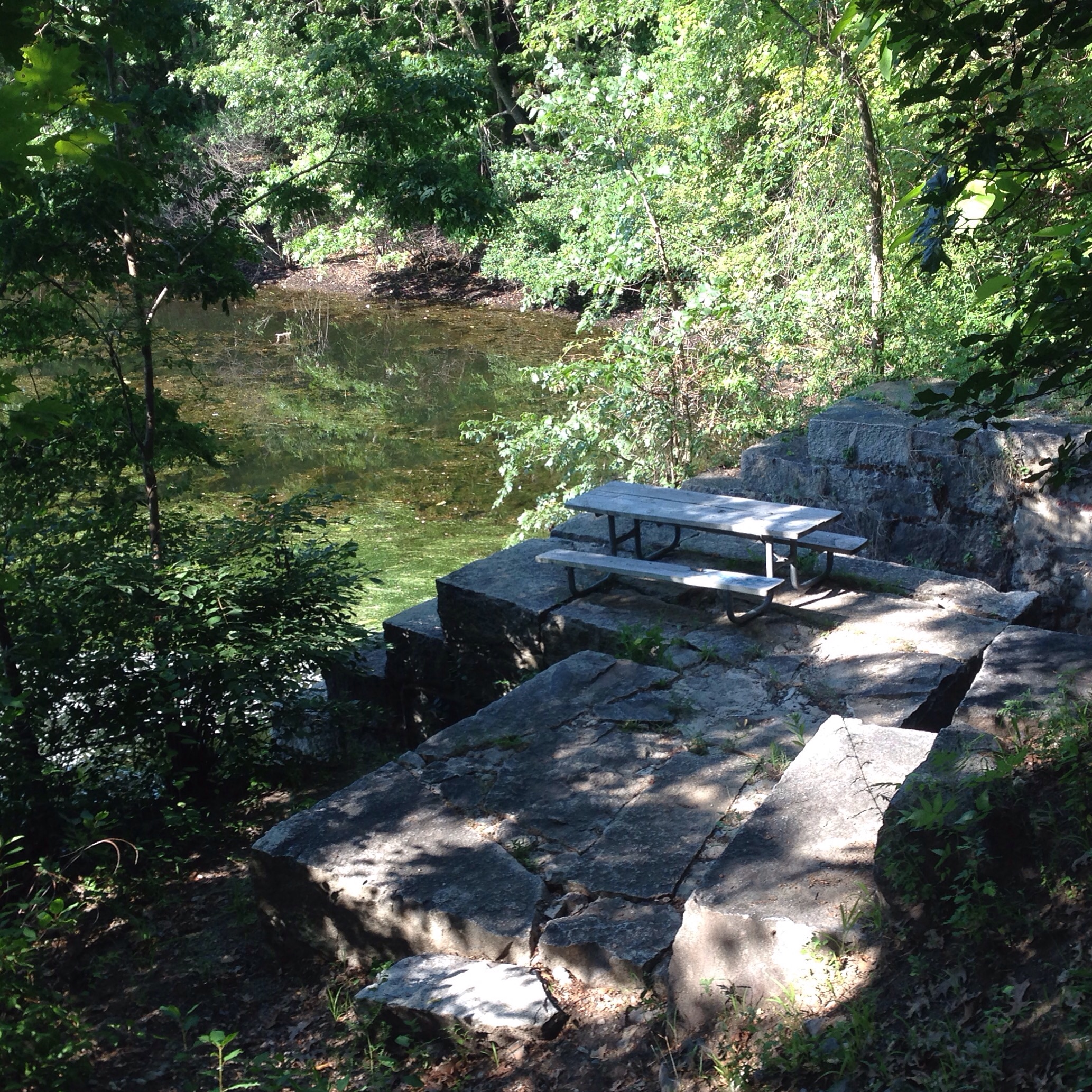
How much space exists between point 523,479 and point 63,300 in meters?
7.14

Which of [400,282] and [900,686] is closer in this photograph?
[900,686]

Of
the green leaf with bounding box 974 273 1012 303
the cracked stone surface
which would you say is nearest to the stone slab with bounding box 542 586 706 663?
the cracked stone surface

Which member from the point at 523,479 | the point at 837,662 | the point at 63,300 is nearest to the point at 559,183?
the point at 523,479

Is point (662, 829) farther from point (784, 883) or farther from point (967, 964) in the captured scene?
point (967, 964)

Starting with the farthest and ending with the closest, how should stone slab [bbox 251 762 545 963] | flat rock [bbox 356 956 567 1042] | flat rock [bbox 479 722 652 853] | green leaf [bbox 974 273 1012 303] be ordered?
flat rock [bbox 479 722 652 853]
stone slab [bbox 251 762 545 963]
flat rock [bbox 356 956 567 1042]
green leaf [bbox 974 273 1012 303]

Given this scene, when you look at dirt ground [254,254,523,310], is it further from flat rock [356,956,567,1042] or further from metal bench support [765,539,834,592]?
flat rock [356,956,567,1042]

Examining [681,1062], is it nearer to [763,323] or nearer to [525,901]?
[525,901]

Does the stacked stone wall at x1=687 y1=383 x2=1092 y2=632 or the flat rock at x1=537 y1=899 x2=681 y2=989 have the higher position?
Result: the stacked stone wall at x1=687 y1=383 x2=1092 y2=632

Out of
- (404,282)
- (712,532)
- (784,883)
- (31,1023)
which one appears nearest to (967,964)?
(784,883)

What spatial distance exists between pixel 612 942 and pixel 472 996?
0.42 m

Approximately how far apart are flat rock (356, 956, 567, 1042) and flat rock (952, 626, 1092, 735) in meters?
1.49

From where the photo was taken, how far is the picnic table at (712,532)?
5.05 meters

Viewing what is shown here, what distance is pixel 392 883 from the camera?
348 centimetres

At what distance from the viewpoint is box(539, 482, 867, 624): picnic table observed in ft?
16.6
